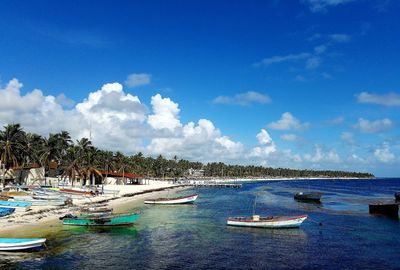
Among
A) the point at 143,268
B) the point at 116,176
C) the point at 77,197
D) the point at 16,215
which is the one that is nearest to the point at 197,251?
the point at 143,268

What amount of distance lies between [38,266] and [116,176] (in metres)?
114

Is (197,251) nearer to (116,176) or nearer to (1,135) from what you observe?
(1,135)

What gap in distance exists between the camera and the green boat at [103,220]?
48.8m

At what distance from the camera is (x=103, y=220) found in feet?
162

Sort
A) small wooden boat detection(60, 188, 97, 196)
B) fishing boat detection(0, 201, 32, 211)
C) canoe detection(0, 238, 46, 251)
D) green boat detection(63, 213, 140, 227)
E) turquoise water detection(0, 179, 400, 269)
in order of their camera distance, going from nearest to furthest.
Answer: turquoise water detection(0, 179, 400, 269) < canoe detection(0, 238, 46, 251) < green boat detection(63, 213, 140, 227) < fishing boat detection(0, 201, 32, 211) < small wooden boat detection(60, 188, 97, 196)

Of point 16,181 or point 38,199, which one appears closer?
point 38,199

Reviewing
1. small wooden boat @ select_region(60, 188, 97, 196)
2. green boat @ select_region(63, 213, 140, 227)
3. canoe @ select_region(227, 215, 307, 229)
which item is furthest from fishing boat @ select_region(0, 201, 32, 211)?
canoe @ select_region(227, 215, 307, 229)

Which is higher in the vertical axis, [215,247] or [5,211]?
[5,211]

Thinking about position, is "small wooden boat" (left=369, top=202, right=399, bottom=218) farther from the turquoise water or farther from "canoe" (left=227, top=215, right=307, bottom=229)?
"canoe" (left=227, top=215, right=307, bottom=229)

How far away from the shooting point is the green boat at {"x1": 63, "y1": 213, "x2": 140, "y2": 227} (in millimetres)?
48812

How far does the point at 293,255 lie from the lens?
121 feet

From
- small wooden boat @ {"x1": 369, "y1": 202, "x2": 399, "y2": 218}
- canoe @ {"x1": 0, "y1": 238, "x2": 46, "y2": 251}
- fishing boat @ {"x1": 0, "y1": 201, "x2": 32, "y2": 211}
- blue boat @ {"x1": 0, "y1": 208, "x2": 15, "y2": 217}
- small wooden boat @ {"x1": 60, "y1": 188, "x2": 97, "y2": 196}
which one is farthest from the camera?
small wooden boat @ {"x1": 60, "y1": 188, "x2": 97, "y2": 196}

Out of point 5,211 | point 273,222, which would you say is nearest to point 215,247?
point 273,222

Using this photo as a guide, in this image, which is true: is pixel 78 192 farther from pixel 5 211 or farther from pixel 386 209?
pixel 386 209
